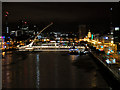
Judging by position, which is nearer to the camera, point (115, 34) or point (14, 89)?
point (14, 89)

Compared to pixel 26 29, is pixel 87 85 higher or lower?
lower

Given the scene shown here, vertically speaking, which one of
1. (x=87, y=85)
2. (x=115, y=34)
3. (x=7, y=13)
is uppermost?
(x=7, y=13)

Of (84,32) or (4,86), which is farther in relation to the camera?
(84,32)

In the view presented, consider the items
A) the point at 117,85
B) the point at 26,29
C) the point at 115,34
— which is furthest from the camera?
the point at 26,29

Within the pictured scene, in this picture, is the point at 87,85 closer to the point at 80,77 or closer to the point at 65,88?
the point at 65,88

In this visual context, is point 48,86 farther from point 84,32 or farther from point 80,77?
point 84,32

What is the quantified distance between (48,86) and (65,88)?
1.19m

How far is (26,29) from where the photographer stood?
156m

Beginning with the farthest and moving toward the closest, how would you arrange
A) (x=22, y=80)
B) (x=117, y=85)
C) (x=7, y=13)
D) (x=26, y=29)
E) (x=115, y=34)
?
(x=26, y=29), (x=7, y=13), (x=115, y=34), (x=22, y=80), (x=117, y=85)

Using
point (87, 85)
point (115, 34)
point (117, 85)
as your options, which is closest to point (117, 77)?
point (117, 85)

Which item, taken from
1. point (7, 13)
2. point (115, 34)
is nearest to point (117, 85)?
point (115, 34)

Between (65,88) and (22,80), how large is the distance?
380cm

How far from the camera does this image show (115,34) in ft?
168

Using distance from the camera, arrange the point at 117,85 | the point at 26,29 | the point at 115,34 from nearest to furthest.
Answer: the point at 117,85
the point at 115,34
the point at 26,29
